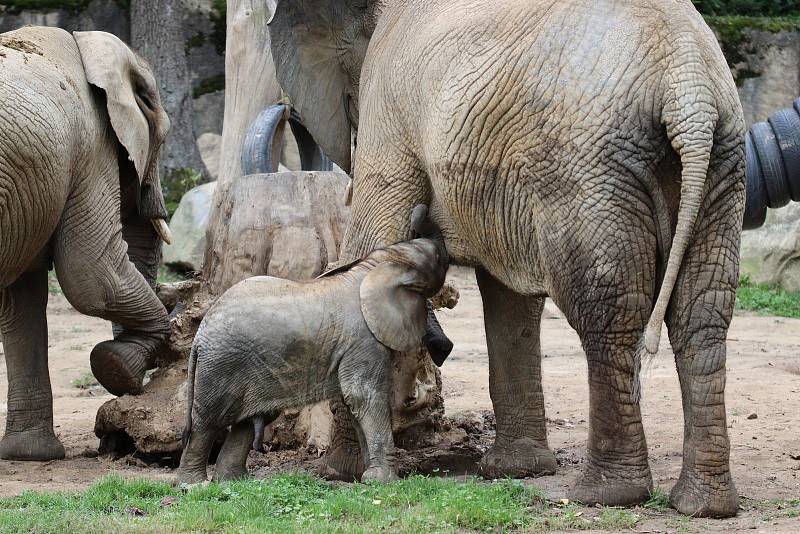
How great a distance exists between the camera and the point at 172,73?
15.8 meters

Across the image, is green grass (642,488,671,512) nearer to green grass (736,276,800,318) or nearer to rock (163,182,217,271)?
green grass (736,276,800,318)

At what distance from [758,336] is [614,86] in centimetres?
692

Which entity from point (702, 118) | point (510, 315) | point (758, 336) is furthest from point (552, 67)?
point (758, 336)

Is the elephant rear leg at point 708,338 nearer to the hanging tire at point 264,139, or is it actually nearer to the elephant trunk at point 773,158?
the elephant trunk at point 773,158

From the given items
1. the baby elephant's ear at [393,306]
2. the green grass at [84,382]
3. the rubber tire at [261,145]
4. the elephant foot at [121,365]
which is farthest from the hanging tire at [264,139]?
the green grass at [84,382]

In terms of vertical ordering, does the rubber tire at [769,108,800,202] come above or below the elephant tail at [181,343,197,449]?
above

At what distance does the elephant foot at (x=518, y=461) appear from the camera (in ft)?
19.9

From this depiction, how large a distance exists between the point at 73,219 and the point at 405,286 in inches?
86.8

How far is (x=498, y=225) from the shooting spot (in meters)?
5.15

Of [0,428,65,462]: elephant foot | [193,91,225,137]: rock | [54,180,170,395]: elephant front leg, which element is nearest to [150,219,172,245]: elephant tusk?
[54,180,170,395]: elephant front leg

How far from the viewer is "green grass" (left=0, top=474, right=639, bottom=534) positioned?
440 cm

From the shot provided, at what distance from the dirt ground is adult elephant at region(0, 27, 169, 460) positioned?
1.62 ft

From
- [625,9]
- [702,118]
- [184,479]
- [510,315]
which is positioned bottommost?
[184,479]

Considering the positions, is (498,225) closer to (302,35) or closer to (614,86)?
(614,86)
